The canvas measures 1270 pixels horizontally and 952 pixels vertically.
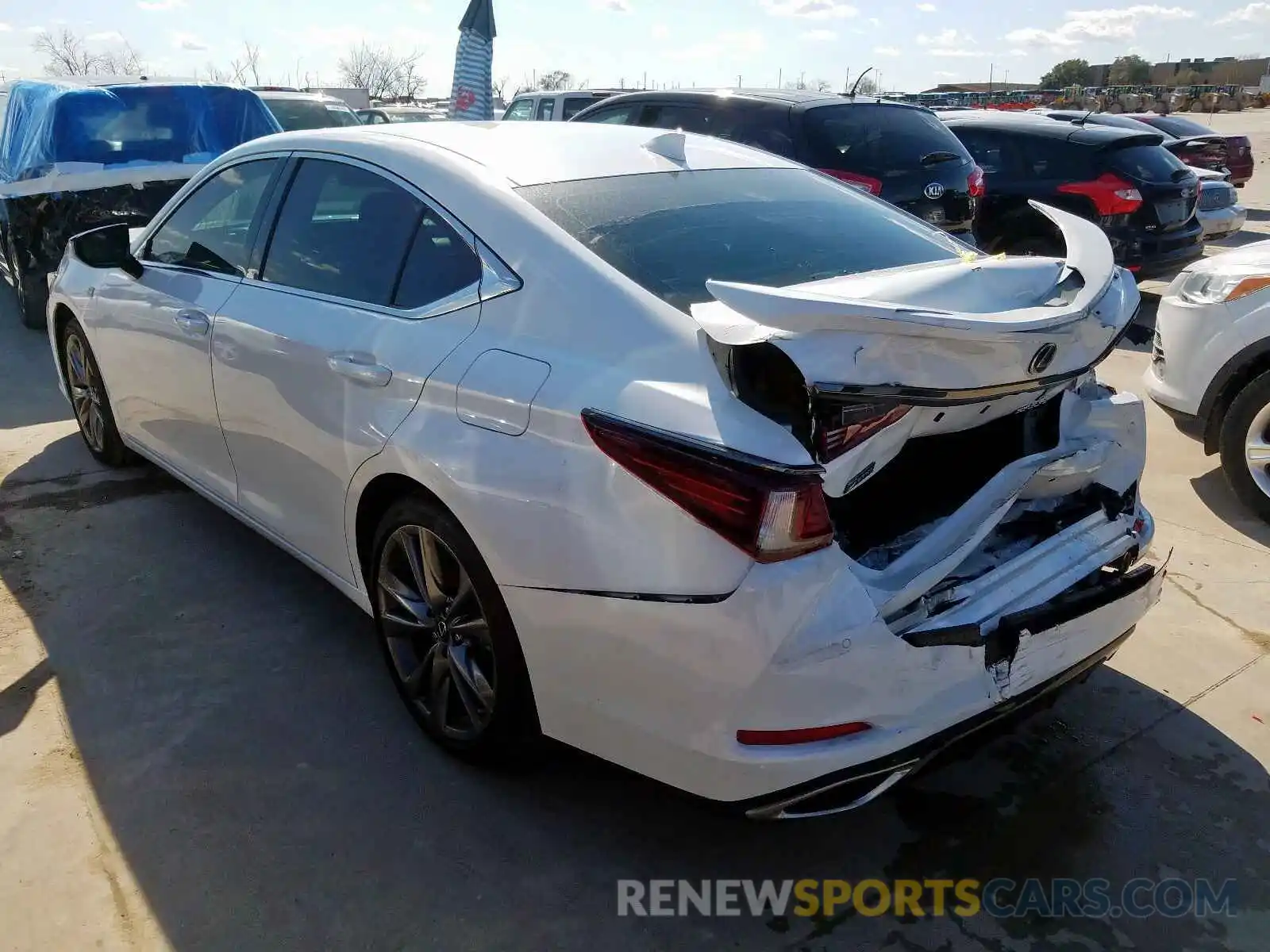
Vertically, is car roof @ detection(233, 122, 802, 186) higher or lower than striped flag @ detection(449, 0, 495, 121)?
lower

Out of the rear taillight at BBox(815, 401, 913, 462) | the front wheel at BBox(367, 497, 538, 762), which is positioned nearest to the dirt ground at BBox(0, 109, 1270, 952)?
the front wheel at BBox(367, 497, 538, 762)

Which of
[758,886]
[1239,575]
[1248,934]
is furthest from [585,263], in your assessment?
[1239,575]

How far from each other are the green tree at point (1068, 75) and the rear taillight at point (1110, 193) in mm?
85444

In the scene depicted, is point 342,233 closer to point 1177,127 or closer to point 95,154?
point 95,154

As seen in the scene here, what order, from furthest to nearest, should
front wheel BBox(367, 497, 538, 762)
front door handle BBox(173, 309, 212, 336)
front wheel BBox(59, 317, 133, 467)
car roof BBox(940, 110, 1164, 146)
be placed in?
1. car roof BBox(940, 110, 1164, 146)
2. front wheel BBox(59, 317, 133, 467)
3. front door handle BBox(173, 309, 212, 336)
4. front wheel BBox(367, 497, 538, 762)

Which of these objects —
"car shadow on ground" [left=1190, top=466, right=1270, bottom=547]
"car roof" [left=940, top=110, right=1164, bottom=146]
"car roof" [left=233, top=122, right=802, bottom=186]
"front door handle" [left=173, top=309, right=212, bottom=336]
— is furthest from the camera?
"car roof" [left=940, top=110, right=1164, bottom=146]

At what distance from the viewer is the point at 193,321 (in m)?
3.67

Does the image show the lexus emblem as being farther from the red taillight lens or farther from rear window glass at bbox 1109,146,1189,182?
rear window glass at bbox 1109,146,1189,182

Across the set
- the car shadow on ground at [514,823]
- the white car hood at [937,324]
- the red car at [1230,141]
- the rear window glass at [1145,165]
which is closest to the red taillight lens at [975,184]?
the rear window glass at [1145,165]

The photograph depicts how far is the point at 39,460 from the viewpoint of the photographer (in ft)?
17.5

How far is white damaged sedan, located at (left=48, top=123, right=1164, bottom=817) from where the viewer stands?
79.6 inches

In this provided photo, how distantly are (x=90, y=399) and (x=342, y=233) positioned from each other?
8.46 feet

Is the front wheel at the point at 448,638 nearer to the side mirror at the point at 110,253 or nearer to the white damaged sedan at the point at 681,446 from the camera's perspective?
the white damaged sedan at the point at 681,446

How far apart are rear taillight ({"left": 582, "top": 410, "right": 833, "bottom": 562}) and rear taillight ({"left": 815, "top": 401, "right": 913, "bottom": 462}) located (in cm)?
10
